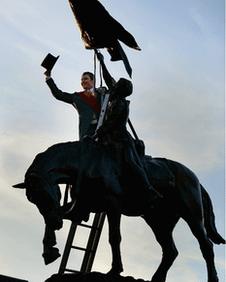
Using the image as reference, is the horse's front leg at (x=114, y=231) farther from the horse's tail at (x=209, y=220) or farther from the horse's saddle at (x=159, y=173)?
the horse's tail at (x=209, y=220)

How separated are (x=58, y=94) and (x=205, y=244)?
10.3 ft

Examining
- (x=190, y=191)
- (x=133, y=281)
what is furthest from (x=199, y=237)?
(x=133, y=281)

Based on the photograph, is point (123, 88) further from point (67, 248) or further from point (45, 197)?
point (67, 248)

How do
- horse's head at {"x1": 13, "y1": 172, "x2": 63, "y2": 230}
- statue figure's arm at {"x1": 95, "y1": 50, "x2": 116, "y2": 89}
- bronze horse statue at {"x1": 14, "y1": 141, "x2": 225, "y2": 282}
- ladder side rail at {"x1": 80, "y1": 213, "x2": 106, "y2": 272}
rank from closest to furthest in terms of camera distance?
horse's head at {"x1": 13, "y1": 172, "x2": 63, "y2": 230}, bronze horse statue at {"x1": 14, "y1": 141, "x2": 225, "y2": 282}, ladder side rail at {"x1": 80, "y1": 213, "x2": 106, "y2": 272}, statue figure's arm at {"x1": 95, "y1": 50, "x2": 116, "y2": 89}

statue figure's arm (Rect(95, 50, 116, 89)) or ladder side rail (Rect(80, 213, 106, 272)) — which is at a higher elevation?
statue figure's arm (Rect(95, 50, 116, 89))

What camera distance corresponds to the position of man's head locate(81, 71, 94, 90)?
34.7ft

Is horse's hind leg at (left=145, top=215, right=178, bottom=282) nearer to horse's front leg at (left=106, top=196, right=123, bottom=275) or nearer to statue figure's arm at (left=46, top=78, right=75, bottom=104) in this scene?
horse's front leg at (left=106, top=196, right=123, bottom=275)

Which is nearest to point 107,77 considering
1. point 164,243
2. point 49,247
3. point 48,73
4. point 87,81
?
point 87,81

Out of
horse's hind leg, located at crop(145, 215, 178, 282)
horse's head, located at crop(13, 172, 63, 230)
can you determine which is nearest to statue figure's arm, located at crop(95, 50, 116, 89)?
horse's hind leg, located at crop(145, 215, 178, 282)

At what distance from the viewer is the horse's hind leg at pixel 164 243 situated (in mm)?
9797

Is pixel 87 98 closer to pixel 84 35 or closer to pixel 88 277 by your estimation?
pixel 84 35

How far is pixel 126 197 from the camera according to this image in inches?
373

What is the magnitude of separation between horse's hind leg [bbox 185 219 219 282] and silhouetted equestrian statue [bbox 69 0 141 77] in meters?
2.52

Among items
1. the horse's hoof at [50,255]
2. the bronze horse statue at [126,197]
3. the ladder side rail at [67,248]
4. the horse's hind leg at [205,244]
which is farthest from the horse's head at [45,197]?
the horse's hind leg at [205,244]
